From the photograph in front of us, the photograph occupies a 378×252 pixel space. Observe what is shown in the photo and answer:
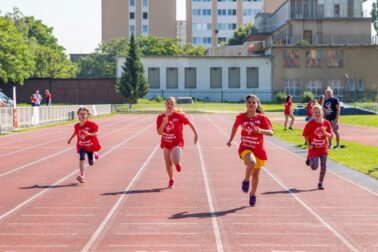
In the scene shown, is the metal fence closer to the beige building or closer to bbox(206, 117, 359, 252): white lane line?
bbox(206, 117, 359, 252): white lane line

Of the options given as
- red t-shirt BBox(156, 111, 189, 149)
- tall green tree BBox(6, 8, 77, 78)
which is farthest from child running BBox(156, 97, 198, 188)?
tall green tree BBox(6, 8, 77, 78)

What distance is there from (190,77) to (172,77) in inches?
94.9

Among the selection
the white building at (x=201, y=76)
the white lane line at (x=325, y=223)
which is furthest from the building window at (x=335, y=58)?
the white lane line at (x=325, y=223)

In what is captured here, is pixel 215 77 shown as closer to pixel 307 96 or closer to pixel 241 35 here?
pixel 307 96

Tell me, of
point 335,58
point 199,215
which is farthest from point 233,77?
point 199,215

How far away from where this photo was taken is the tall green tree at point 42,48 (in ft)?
346

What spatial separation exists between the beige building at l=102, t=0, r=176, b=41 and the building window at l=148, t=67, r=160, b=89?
5097 centimetres

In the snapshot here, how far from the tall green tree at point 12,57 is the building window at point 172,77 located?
1845cm

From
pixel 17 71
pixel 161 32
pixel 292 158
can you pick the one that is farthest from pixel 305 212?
pixel 161 32

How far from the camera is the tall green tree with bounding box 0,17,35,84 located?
80.5 metres

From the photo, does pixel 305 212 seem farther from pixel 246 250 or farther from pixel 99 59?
pixel 99 59

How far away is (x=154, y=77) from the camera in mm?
94000

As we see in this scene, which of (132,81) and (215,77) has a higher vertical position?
(215,77)

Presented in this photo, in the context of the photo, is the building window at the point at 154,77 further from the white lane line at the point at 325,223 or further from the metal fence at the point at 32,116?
the white lane line at the point at 325,223
